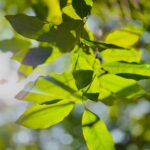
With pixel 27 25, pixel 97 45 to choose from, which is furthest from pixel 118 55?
pixel 27 25

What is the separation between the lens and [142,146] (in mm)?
2236

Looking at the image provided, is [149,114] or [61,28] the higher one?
[61,28]

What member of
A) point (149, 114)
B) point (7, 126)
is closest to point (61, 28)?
point (149, 114)

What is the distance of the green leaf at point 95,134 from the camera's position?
555 millimetres

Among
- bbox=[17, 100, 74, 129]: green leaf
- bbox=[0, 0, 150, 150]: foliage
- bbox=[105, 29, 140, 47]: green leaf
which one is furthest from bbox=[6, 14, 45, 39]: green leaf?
bbox=[105, 29, 140, 47]: green leaf

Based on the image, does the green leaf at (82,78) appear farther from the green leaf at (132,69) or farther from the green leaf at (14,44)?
the green leaf at (14,44)

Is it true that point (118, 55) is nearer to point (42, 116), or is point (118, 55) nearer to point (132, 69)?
point (132, 69)

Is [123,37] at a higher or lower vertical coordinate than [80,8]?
lower

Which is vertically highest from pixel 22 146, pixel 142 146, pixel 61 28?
pixel 61 28

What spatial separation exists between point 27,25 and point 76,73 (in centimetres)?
10

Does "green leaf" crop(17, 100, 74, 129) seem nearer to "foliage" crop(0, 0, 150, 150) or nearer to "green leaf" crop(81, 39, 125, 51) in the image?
"foliage" crop(0, 0, 150, 150)

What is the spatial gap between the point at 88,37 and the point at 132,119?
1517mm

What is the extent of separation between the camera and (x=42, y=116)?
556mm

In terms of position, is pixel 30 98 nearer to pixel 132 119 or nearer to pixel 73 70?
pixel 73 70
